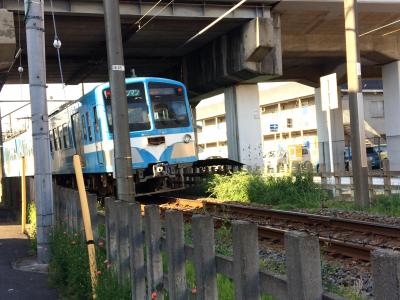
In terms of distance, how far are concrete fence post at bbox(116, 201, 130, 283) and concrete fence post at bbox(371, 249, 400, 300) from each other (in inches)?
126

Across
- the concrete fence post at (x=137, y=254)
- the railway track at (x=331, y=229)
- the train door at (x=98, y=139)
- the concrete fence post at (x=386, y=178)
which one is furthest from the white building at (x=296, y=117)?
the concrete fence post at (x=137, y=254)

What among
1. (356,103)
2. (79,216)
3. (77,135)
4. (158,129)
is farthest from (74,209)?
(77,135)

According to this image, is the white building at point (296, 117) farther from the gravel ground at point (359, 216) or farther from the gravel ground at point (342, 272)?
the gravel ground at point (342, 272)

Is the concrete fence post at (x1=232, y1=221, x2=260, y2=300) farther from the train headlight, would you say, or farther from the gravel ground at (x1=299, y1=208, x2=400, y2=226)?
the train headlight

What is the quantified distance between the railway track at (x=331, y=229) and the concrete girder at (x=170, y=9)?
26.3ft

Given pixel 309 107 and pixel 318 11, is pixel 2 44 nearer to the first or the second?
pixel 318 11

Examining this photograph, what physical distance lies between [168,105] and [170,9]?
398 centimetres

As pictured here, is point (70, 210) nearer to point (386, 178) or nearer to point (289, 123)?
point (386, 178)

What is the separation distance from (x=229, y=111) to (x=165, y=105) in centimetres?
810

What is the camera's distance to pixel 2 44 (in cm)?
1611

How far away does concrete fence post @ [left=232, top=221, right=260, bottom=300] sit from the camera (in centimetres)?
291

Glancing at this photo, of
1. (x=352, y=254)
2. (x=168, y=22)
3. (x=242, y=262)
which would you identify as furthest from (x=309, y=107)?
(x=242, y=262)

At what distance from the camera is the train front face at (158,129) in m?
15.3

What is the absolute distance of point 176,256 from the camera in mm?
3873
